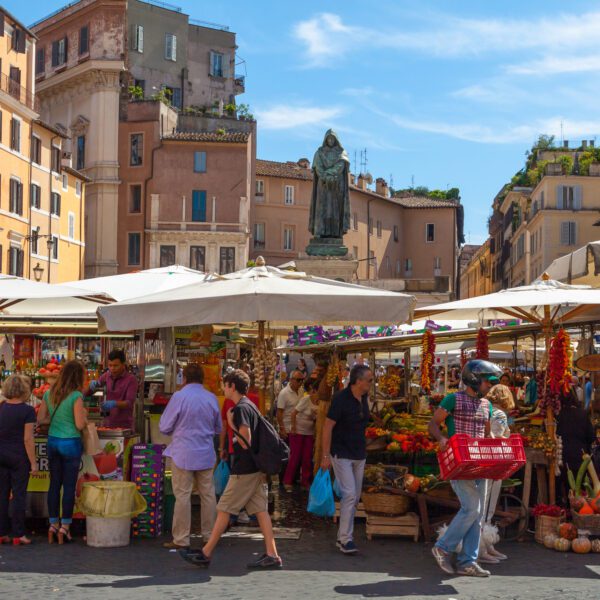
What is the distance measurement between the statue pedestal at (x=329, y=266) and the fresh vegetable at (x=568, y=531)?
54.2 ft

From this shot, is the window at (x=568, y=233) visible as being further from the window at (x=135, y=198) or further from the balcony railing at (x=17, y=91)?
the balcony railing at (x=17, y=91)

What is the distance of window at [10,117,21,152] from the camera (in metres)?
45.7

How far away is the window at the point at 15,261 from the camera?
147ft

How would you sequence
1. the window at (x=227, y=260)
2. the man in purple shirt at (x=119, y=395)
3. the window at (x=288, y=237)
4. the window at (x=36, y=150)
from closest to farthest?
the man in purple shirt at (x=119, y=395)
the window at (x=36, y=150)
the window at (x=227, y=260)
the window at (x=288, y=237)

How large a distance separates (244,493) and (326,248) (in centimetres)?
1920

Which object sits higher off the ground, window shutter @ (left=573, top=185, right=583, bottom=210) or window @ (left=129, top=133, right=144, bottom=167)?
window @ (left=129, top=133, right=144, bottom=167)

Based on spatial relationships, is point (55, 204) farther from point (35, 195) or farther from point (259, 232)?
point (259, 232)

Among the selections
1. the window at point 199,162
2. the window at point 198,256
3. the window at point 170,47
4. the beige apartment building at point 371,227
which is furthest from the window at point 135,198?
the window at point 170,47

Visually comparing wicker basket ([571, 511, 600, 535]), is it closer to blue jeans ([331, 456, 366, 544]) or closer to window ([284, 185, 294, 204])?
blue jeans ([331, 456, 366, 544])

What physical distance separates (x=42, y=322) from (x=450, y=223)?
220ft

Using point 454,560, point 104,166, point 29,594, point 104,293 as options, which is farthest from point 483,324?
point 104,166

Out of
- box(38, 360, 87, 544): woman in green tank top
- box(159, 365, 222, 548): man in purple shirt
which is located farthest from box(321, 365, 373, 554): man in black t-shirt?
box(38, 360, 87, 544): woman in green tank top

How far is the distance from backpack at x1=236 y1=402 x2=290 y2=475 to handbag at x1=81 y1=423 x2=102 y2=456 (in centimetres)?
185

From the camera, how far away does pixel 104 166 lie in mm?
59719
